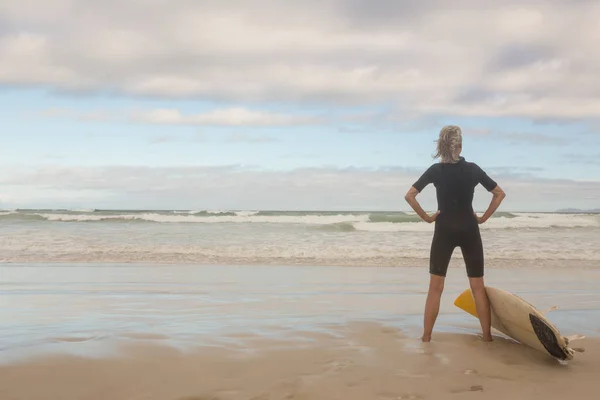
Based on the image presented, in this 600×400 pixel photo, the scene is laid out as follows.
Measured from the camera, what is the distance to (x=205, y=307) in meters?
7.13

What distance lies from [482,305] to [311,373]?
2.08 meters

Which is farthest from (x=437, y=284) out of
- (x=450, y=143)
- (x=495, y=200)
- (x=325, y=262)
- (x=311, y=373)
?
(x=325, y=262)

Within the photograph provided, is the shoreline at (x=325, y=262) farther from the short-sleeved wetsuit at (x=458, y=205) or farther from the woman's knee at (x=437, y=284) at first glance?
the short-sleeved wetsuit at (x=458, y=205)

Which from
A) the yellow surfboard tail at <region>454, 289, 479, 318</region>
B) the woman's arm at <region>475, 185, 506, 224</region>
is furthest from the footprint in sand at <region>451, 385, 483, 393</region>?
the yellow surfboard tail at <region>454, 289, 479, 318</region>

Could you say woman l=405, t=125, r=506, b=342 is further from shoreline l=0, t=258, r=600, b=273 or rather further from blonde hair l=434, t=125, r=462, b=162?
shoreline l=0, t=258, r=600, b=273

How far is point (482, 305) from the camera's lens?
17.3 feet

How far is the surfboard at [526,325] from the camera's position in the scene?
464cm

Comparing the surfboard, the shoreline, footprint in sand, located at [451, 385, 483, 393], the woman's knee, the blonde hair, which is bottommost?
the shoreline

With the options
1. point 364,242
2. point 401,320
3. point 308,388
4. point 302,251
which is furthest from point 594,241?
point 308,388

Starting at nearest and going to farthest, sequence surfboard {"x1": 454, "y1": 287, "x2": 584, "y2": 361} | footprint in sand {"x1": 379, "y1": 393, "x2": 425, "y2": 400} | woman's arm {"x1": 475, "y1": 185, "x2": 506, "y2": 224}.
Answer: footprint in sand {"x1": 379, "y1": 393, "x2": 425, "y2": 400} < surfboard {"x1": 454, "y1": 287, "x2": 584, "y2": 361} < woman's arm {"x1": 475, "y1": 185, "x2": 506, "y2": 224}

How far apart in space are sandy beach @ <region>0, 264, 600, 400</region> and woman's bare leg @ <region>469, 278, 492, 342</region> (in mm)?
211

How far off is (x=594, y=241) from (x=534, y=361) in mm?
18791

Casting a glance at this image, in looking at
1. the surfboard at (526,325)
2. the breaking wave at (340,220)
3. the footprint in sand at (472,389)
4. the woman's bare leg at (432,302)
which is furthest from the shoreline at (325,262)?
the breaking wave at (340,220)

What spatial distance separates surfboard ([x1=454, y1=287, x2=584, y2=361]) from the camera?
4.64 m
